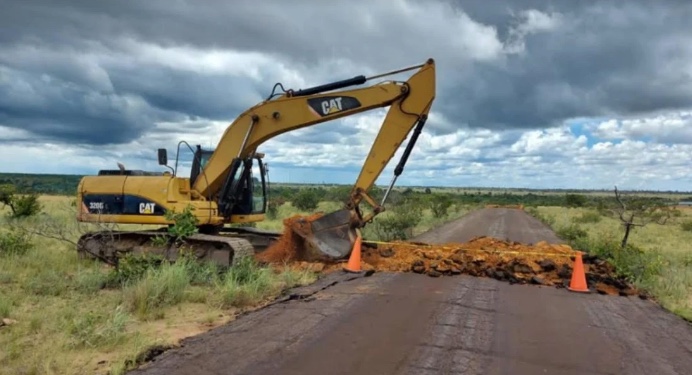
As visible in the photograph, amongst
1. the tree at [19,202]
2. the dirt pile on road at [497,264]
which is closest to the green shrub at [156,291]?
the dirt pile on road at [497,264]

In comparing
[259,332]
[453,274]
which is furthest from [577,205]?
[259,332]

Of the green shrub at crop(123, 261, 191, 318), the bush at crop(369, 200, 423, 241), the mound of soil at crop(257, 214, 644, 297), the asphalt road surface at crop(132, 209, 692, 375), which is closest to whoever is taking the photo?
the asphalt road surface at crop(132, 209, 692, 375)

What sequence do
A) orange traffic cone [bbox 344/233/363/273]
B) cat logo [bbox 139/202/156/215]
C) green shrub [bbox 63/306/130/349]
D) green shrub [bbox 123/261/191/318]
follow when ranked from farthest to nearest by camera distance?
cat logo [bbox 139/202/156/215], orange traffic cone [bbox 344/233/363/273], green shrub [bbox 123/261/191/318], green shrub [bbox 63/306/130/349]

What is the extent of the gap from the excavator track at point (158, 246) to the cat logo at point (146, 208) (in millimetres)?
454

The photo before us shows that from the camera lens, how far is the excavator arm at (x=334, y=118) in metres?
13.4

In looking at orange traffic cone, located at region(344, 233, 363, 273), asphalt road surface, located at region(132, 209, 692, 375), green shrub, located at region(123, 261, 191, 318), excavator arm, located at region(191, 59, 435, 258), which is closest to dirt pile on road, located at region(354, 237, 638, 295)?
orange traffic cone, located at region(344, 233, 363, 273)

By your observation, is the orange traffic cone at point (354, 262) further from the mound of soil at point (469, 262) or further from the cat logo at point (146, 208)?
the cat logo at point (146, 208)

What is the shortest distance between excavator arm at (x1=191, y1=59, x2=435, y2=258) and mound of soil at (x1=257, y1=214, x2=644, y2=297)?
1.73ft

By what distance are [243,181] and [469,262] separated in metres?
5.48

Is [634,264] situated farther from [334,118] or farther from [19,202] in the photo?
[19,202]

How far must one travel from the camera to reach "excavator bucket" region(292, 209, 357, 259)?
13.7 m

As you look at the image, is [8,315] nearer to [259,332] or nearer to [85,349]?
[85,349]

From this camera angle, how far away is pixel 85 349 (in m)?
6.64

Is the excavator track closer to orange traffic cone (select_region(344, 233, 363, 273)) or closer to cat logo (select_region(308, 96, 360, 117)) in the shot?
orange traffic cone (select_region(344, 233, 363, 273))
